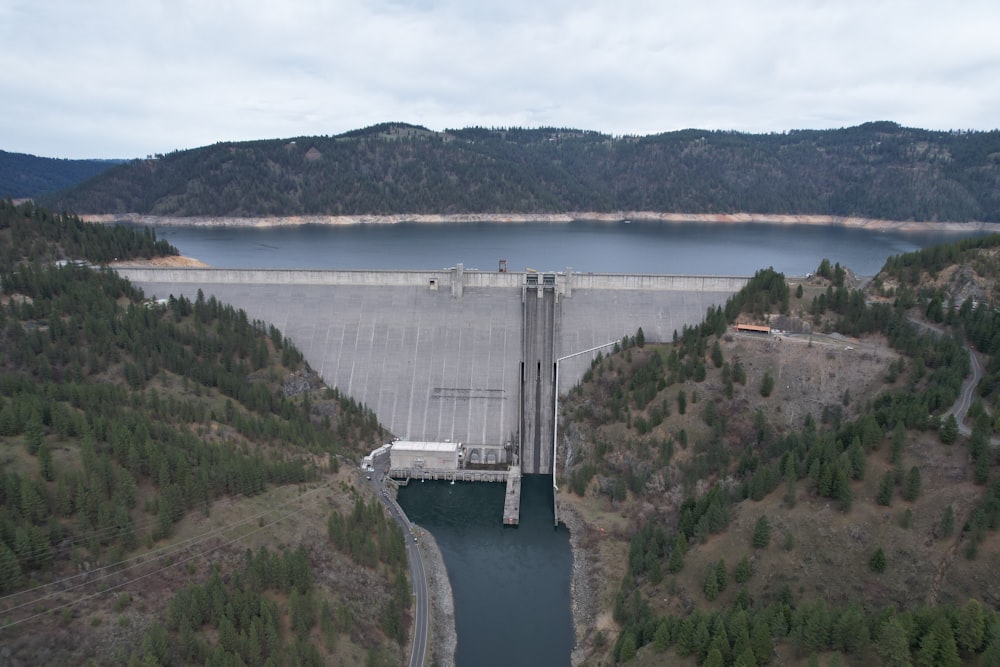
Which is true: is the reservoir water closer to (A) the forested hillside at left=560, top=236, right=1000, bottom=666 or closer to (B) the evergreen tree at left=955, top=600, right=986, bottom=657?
(A) the forested hillside at left=560, top=236, right=1000, bottom=666

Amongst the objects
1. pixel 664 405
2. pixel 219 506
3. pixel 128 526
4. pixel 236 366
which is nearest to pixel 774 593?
pixel 664 405

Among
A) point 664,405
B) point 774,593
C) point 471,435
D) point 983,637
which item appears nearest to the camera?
point 983,637

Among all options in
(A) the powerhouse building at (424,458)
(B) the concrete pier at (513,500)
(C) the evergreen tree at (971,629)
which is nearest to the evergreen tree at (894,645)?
(C) the evergreen tree at (971,629)

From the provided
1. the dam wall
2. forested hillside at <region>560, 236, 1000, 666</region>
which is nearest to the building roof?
the dam wall

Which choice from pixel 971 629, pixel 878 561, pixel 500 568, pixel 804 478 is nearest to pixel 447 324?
pixel 500 568

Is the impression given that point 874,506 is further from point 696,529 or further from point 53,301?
point 53,301

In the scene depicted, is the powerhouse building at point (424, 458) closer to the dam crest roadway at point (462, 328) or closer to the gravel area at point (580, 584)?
the dam crest roadway at point (462, 328)
